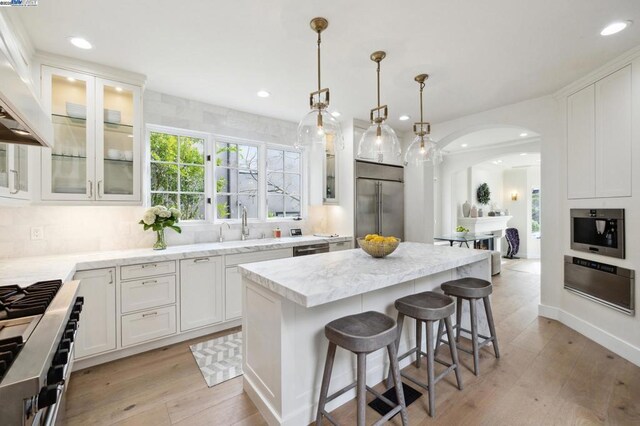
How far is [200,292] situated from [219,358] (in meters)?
0.69

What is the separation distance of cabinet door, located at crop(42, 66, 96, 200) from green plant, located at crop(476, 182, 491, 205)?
839 centimetres

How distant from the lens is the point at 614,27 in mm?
2119

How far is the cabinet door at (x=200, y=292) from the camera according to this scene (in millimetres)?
2848

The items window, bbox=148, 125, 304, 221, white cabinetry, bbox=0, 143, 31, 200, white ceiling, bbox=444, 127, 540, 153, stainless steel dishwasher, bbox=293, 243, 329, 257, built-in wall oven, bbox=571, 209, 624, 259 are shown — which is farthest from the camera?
white ceiling, bbox=444, 127, 540, 153

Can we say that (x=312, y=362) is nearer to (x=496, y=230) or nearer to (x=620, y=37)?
(x=620, y=37)

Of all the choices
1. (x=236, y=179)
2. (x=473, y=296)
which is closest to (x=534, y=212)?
(x=473, y=296)

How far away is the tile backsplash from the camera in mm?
2512

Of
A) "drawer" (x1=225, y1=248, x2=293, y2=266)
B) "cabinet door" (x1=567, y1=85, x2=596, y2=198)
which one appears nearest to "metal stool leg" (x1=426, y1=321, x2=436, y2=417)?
"drawer" (x1=225, y1=248, x2=293, y2=266)

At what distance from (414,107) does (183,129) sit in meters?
2.93

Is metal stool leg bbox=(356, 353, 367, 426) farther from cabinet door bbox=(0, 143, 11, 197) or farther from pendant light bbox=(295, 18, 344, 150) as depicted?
cabinet door bbox=(0, 143, 11, 197)

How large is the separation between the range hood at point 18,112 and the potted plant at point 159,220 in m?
1.57

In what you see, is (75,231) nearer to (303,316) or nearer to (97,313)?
(97,313)

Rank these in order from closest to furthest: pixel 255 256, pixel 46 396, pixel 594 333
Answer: pixel 46 396
pixel 594 333
pixel 255 256

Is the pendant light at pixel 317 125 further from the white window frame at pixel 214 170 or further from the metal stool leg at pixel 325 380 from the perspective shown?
the white window frame at pixel 214 170
